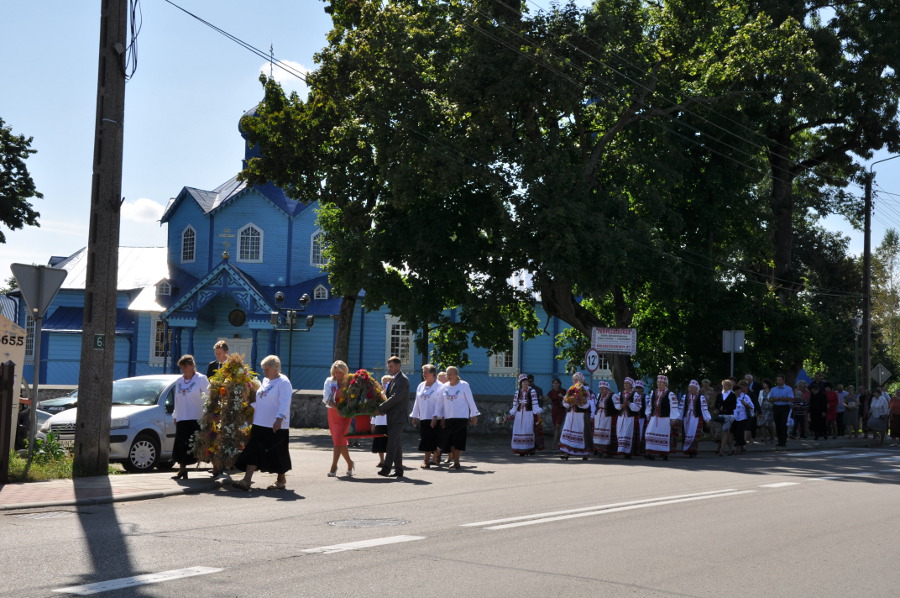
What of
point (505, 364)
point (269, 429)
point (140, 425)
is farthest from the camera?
point (505, 364)

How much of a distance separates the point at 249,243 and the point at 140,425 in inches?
1217

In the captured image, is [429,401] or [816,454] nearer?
[429,401]

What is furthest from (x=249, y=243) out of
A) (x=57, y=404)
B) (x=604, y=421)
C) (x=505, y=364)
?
(x=604, y=421)

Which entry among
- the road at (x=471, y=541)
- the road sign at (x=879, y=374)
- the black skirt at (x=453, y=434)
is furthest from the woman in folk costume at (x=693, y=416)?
the road sign at (x=879, y=374)

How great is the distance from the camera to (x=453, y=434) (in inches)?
702

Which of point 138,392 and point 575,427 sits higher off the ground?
point 138,392

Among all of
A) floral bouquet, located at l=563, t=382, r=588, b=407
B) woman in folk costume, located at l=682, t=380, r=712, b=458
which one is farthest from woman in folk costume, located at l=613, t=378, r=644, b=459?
woman in folk costume, located at l=682, t=380, r=712, b=458

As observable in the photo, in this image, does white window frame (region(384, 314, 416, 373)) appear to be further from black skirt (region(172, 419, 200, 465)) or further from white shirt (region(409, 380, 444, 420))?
black skirt (region(172, 419, 200, 465))

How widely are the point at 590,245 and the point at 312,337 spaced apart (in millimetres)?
22226

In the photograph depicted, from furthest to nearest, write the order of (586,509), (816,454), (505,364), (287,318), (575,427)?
(505,364) < (287,318) < (816,454) < (575,427) < (586,509)

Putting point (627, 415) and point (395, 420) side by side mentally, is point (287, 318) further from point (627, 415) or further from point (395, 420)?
point (395, 420)

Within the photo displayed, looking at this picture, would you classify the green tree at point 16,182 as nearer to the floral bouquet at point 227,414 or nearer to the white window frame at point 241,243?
the white window frame at point 241,243

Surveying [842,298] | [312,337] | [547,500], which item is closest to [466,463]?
[547,500]

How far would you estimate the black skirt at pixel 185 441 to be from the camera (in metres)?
14.5
